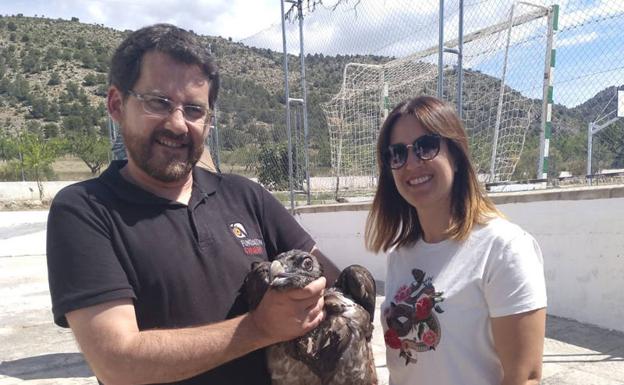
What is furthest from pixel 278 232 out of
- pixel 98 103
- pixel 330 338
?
pixel 98 103

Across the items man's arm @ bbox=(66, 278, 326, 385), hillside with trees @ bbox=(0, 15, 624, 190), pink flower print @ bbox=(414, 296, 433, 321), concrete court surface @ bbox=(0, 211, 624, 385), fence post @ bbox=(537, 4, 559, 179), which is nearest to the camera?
man's arm @ bbox=(66, 278, 326, 385)

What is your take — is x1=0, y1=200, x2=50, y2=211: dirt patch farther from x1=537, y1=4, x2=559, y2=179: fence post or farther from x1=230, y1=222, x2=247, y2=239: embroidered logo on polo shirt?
x1=230, y1=222, x2=247, y2=239: embroidered logo on polo shirt

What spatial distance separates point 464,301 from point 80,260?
1.48 metres

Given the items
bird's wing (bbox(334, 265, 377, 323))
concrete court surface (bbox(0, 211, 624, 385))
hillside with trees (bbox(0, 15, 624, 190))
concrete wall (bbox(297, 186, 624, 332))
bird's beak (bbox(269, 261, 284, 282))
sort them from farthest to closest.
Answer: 1. hillside with trees (bbox(0, 15, 624, 190))
2. concrete wall (bbox(297, 186, 624, 332))
3. concrete court surface (bbox(0, 211, 624, 385))
4. bird's wing (bbox(334, 265, 377, 323))
5. bird's beak (bbox(269, 261, 284, 282))

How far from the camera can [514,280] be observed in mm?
2074

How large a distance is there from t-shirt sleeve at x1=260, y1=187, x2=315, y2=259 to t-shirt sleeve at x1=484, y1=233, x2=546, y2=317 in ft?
2.91

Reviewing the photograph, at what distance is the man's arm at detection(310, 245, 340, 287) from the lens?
8.72 ft

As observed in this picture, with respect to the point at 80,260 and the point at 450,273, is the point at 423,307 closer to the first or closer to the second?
the point at 450,273

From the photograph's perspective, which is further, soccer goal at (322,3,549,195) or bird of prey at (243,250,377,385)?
soccer goal at (322,3,549,195)

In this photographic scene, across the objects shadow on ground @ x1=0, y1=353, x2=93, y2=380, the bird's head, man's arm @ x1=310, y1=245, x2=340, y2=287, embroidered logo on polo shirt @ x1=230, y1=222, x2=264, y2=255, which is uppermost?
embroidered logo on polo shirt @ x1=230, y1=222, x2=264, y2=255

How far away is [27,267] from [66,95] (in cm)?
4898

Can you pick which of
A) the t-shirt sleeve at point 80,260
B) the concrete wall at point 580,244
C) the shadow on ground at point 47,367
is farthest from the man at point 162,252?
the concrete wall at point 580,244

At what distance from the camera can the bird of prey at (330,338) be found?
2.30 metres

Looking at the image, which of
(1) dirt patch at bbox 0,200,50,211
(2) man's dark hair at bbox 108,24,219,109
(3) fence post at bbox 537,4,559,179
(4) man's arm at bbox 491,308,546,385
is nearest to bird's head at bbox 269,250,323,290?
(4) man's arm at bbox 491,308,546,385
